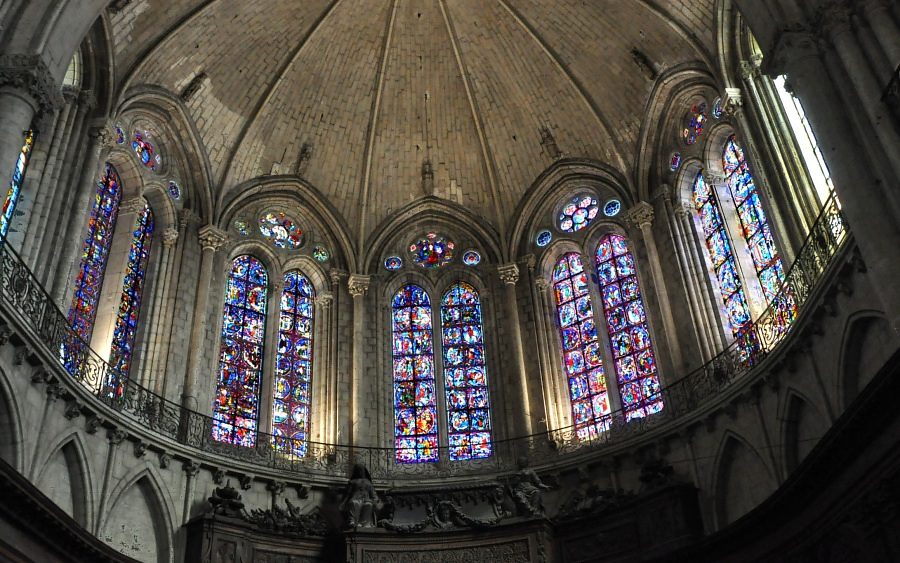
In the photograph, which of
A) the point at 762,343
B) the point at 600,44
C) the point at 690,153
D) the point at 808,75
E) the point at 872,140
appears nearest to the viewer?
the point at 872,140

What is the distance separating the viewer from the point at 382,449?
59.7 feet

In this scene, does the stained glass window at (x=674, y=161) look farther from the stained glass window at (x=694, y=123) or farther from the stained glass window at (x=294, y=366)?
the stained glass window at (x=294, y=366)

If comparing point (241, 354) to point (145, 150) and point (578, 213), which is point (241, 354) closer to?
point (145, 150)

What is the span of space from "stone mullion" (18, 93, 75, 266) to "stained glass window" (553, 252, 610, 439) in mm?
10289

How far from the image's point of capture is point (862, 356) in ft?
40.4

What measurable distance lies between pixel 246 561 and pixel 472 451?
17.7 feet

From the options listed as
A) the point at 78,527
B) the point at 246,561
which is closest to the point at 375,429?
the point at 246,561

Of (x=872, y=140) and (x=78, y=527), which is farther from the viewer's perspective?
(x=78, y=527)

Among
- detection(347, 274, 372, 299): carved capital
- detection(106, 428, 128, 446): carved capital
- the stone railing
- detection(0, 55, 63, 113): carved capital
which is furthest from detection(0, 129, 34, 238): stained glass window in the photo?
detection(347, 274, 372, 299): carved capital

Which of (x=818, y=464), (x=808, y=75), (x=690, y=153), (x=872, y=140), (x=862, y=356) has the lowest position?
(x=818, y=464)

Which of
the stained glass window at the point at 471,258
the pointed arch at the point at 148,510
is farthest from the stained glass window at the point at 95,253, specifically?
the stained glass window at the point at 471,258

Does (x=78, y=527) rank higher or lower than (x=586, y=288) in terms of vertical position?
lower

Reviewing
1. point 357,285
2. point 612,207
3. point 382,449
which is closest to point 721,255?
point 612,207

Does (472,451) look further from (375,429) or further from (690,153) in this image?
(690,153)
